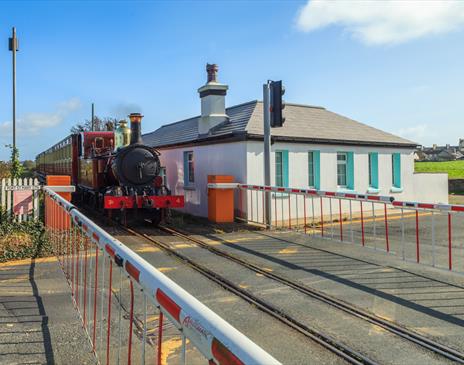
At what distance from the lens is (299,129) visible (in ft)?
50.3

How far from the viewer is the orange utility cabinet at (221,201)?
12.9 m

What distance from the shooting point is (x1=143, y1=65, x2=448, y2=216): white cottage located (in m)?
13.9

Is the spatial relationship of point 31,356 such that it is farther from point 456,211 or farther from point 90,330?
point 456,211

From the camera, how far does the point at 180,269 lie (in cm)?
738

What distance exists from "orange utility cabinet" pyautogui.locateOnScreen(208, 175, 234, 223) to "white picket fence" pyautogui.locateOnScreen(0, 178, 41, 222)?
4.78 metres

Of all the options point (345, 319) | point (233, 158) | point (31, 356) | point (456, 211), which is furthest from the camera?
point (233, 158)

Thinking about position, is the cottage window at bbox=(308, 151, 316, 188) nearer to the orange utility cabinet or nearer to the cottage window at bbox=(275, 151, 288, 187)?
the cottage window at bbox=(275, 151, 288, 187)

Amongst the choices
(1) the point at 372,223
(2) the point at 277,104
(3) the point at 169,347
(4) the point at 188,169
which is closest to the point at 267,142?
(2) the point at 277,104

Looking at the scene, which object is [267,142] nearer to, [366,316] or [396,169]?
[366,316]

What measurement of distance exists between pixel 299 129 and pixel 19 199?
9.18 metres

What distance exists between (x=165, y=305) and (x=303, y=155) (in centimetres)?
1280

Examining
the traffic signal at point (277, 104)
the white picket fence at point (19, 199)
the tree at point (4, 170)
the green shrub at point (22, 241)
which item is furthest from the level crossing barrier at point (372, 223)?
the tree at point (4, 170)

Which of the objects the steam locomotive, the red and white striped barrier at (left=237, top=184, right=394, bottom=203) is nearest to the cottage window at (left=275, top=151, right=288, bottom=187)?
the red and white striped barrier at (left=237, top=184, right=394, bottom=203)

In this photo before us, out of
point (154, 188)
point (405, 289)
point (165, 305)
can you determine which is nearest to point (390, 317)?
point (405, 289)
